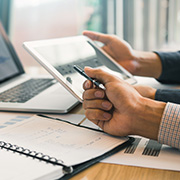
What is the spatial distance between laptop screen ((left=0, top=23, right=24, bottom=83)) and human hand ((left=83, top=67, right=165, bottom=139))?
27.3 inches

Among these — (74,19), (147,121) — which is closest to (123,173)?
(147,121)

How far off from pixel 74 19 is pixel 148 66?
1730 millimetres

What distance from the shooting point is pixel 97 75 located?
0.71 metres

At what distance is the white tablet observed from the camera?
805 mm

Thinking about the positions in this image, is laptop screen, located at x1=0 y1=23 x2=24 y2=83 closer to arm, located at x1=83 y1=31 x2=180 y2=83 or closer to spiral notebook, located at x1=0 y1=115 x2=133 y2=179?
arm, located at x1=83 y1=31 x2=180 y2=83

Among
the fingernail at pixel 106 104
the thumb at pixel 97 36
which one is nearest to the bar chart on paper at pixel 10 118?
the fingernail at pixel 106 104

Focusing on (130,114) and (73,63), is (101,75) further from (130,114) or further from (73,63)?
(73,63)

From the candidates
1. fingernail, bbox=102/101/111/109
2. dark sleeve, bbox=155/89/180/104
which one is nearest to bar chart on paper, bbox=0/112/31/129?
fingernail, bbox=102/101/111/109

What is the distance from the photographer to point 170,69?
1.24m

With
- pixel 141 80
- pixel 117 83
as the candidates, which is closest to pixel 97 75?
pixel 117 83

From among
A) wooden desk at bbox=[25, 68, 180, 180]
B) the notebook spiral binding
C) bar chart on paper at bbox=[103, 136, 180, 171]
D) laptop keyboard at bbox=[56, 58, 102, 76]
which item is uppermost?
laptop keyboard at bbox=[56, 58, 102, 76]

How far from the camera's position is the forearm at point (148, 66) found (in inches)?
49.4

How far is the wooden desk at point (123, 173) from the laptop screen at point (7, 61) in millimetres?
850

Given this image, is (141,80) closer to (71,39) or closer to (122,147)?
(71,39)
